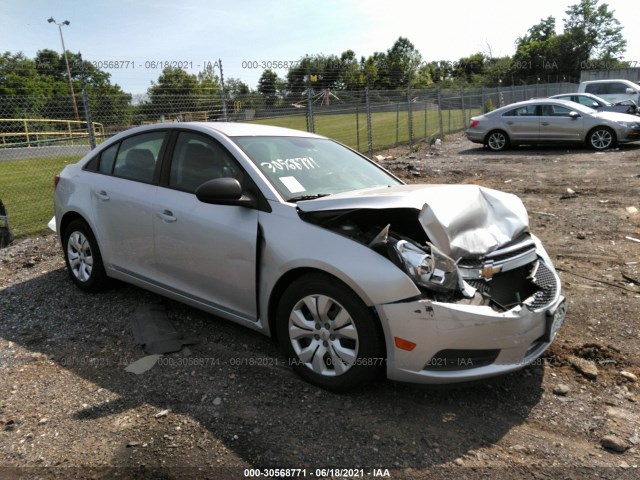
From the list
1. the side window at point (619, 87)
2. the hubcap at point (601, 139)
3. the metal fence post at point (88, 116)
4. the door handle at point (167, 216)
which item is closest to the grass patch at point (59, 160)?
the metal fence post at point (88, 116)

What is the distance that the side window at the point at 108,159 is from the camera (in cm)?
460

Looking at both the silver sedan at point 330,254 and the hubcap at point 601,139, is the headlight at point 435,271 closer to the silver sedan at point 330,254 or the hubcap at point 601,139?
the silver sedan at point 330,254

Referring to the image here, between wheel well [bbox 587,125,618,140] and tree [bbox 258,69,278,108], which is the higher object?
tree [bbox 258,69,278,108]

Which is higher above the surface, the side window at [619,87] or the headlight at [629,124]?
the side window at [619,87]

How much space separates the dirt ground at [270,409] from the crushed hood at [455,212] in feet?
2.85

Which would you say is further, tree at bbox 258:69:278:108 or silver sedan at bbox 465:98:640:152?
silver sedan at bbox 465:98:640:152

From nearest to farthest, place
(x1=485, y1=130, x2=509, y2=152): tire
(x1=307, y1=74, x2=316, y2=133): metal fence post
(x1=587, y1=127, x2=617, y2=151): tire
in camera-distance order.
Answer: (x1=307, y1=74, x2=316, y2=133): metal fence post → (x1=587, y1=127, x2=617, y2=151): tire → (x1=485, y1=130, x2=509, y2=152): tire

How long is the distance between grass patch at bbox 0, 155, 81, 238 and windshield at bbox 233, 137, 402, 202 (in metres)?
4.79

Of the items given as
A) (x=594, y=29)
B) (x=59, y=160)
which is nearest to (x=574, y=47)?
(x=594, y=29)

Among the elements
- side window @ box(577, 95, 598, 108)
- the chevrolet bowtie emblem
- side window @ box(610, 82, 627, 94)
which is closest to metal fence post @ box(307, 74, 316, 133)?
the chevrolet bowtie emblem

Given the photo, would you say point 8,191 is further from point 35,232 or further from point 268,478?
point 268,478

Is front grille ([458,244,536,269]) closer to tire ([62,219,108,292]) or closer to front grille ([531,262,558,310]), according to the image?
front grille ([531,262,558,310])

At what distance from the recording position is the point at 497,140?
51.2ft

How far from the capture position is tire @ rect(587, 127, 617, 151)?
14.0 metres
